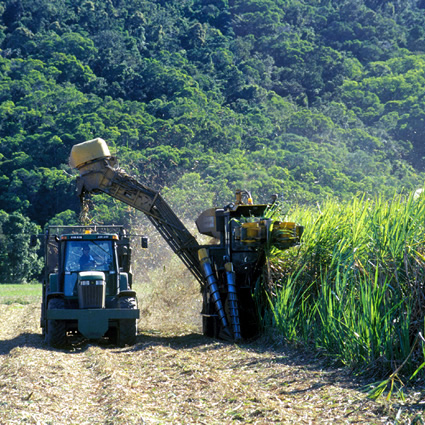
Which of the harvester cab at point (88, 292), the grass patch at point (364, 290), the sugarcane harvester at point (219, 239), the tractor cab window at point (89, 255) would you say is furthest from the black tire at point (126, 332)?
the grass patch at point (364, 290)

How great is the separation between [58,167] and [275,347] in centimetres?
3876

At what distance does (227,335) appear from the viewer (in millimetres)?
12742

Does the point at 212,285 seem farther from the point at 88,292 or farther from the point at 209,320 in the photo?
the point at 88,292

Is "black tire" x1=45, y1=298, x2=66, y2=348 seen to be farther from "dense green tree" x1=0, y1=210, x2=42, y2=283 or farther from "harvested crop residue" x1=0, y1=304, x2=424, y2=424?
"dense green tree" x1=0, y1=210, x2=42, y2=283

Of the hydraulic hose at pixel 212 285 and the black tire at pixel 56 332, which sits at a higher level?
the hydraulic hose at pixel 212 285

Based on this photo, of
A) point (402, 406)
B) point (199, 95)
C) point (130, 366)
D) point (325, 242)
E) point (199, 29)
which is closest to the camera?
point (402, 406)

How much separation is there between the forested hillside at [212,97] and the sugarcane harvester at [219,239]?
13399 millimetres

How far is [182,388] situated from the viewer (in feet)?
26.6

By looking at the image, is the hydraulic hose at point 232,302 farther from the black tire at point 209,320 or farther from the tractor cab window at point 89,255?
the tractor cab window at point 89,255

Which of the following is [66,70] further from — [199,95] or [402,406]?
[402,406]

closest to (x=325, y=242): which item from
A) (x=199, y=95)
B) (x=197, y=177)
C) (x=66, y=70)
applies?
(x=197, y=177)

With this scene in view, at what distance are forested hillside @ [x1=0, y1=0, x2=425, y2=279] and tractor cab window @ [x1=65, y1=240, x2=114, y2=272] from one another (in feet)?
46.9

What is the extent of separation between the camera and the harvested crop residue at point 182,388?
6.81m

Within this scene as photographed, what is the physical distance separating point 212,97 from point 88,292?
53.9 metres
